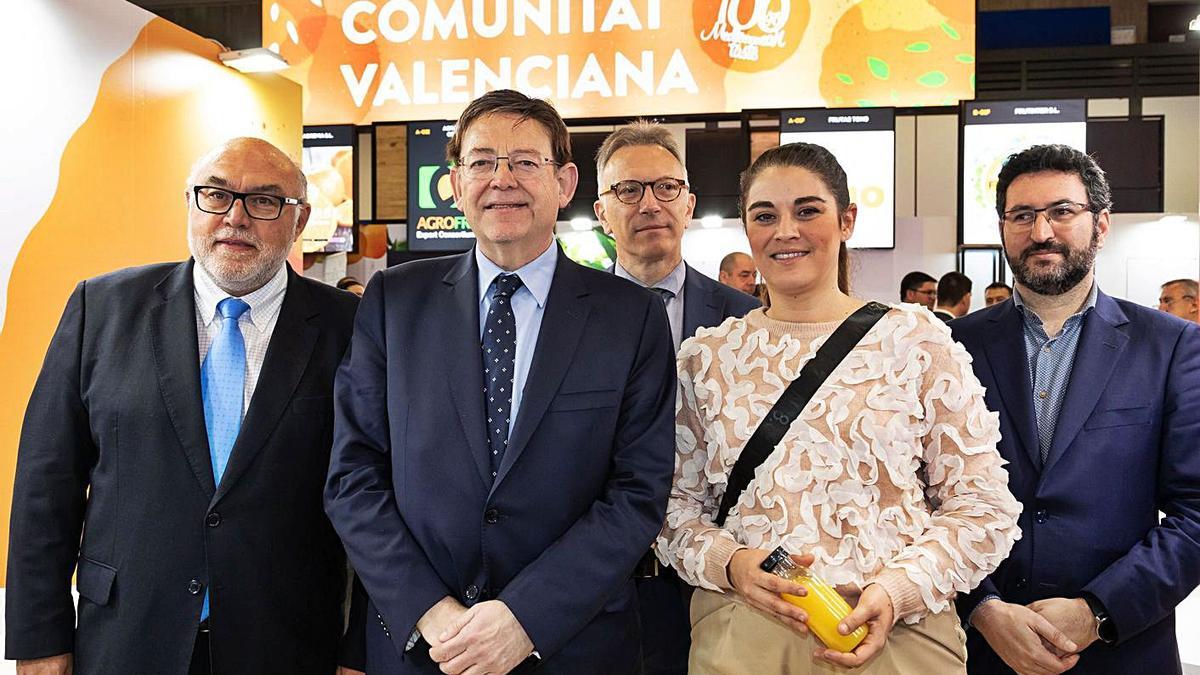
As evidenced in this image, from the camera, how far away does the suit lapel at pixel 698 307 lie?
9.27 feet

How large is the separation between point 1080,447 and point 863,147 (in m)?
4.59

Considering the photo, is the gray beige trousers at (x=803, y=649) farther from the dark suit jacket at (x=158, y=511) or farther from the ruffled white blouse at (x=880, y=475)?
the dark suit jacket at (x=158, y=511)

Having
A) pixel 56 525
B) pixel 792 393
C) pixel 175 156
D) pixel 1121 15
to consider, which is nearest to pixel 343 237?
pixel 175 156

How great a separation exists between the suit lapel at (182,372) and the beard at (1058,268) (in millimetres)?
1887

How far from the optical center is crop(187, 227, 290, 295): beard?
2369 mm

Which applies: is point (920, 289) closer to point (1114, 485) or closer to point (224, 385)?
point (1114, 485)

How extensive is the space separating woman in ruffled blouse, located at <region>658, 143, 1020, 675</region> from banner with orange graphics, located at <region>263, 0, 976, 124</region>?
445 centimetres

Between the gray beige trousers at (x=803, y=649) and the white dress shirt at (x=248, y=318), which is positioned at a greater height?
the white dress shirt at (x=248, y=318)

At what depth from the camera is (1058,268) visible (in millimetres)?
2383

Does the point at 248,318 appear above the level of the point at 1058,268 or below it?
below

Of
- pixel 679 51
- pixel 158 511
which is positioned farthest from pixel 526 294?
pixel 679 51

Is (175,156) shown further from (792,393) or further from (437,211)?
(792,393)

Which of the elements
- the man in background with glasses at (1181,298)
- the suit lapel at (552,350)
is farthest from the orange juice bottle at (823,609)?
the man in background with glasses at (1181,298)

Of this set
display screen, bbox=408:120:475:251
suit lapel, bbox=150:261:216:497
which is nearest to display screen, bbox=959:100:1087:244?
display screen, bbox=408:120:475:251
